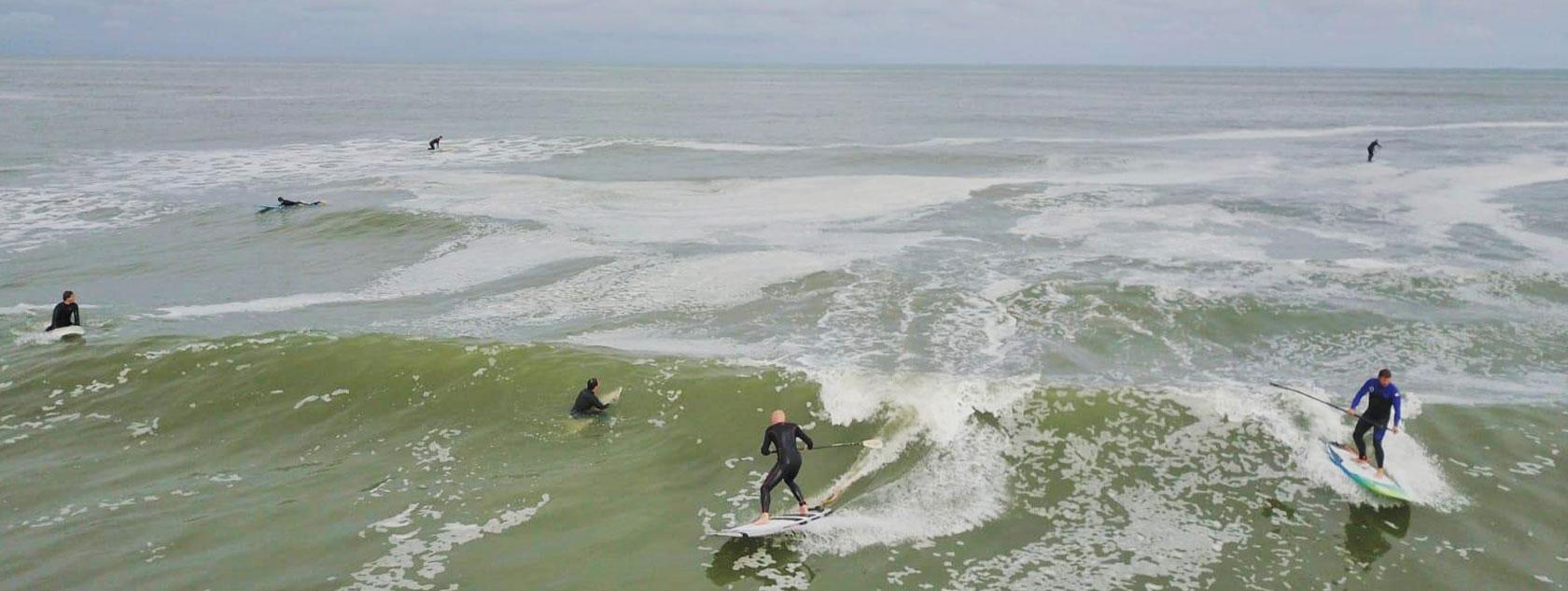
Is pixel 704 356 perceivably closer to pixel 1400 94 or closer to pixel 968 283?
pixel 968 283

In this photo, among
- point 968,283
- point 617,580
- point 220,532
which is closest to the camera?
point 617,580

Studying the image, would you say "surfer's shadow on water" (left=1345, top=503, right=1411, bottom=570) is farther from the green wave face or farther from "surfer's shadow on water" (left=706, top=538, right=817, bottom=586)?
"surfer's shadow on water" (left=706, top=538, right=817, bottom=586)

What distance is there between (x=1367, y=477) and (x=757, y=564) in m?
8.29

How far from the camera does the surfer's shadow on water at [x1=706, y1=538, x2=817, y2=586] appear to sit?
11.3 meters

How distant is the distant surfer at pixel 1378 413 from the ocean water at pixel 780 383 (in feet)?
2.13

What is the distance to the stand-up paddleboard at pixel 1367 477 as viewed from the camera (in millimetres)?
12984

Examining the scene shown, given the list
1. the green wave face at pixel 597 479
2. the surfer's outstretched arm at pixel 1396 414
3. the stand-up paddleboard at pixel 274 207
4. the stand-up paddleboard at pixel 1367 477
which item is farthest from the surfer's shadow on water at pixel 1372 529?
the stand-up paddleboard at pixel 274 207

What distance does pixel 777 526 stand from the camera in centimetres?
1199

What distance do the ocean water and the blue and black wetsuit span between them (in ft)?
2.28

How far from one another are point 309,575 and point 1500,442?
16.5 m

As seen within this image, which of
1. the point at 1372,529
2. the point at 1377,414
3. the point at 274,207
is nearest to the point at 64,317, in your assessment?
the point at 274,207

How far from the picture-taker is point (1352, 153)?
5478 cm

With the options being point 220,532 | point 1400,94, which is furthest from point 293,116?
point 1400,94

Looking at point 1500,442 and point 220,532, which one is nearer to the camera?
point 220,532
